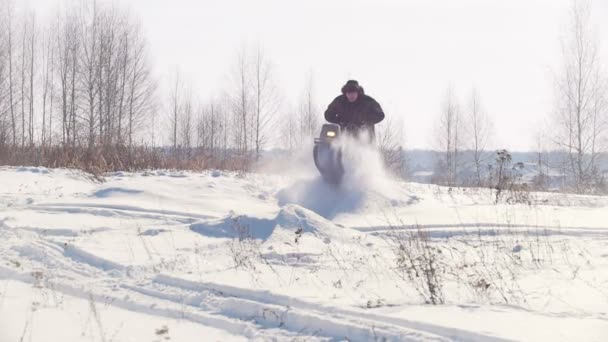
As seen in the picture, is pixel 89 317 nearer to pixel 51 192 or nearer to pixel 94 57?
pixel 51 192

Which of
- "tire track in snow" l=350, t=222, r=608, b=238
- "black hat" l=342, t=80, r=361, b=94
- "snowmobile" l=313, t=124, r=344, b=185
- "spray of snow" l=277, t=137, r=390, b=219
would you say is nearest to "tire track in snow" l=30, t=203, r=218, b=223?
"spray of snow" l=277, t=137, r=390, b=219

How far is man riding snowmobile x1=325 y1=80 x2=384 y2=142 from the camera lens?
848 cm

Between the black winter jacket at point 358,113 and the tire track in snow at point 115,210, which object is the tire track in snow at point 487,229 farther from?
the black winter jacket at point 358,113

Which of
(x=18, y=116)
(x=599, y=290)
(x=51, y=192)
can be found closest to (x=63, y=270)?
(x=599, y=290)

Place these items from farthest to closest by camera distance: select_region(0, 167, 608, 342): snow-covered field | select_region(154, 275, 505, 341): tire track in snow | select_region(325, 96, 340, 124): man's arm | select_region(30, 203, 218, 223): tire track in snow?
1. select_region(325, 96, 340, 124): man's arm
2. select_region(30, 203, 218, 223): tire track in snow
3. select_region(0, 167, 608, 342): snow-covered field
4. select_region(154, 275, 505, 341): tire track in snow

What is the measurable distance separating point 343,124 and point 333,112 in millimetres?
304

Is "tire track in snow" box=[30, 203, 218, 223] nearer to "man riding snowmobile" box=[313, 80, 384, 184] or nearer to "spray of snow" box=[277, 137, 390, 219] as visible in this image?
"spray of snow" box=[277, 137, 390, 219]

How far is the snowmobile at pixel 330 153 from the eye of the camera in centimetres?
804

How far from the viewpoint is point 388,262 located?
14.6ft

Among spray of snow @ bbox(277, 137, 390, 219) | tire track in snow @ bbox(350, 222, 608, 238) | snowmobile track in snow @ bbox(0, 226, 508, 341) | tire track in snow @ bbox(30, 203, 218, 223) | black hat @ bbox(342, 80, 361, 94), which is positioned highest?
black hat @ bbox(342, 80, 361, 94)

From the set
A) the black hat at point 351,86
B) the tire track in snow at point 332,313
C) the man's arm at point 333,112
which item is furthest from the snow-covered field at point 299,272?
the black hat at point 351,86

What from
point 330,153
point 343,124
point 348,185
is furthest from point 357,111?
point 348,185

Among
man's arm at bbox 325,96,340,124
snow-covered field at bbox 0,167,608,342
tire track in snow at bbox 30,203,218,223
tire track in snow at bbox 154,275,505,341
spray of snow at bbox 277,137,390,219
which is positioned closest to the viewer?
tire track in snow at bbox 154,275,505,341

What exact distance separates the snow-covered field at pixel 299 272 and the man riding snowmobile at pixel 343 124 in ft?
2.11
